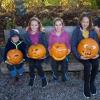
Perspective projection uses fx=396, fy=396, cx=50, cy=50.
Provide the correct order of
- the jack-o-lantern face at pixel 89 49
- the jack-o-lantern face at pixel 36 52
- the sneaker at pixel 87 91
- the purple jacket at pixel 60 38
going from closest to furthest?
the sneaker at pixel 87 91, the jack-o-lantern face at pixel 89 49, the jack-o-lantern face at pixel 36 52, the purple jacket at pixel 60 38

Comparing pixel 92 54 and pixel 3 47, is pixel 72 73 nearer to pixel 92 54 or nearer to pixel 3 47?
pixel 92 54

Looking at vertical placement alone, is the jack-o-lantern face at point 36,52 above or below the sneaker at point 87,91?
above

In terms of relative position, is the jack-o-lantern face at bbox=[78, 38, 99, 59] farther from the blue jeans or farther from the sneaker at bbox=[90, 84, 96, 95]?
the blue jeans

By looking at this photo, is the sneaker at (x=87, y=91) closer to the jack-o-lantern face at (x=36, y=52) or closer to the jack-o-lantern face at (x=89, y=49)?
the jack-o-lantern face at (x=89, y=49)

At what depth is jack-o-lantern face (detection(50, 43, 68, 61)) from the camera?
7.02 m

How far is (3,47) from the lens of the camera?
790 centimetres

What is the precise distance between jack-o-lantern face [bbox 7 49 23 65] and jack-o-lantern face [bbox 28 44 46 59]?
0.64 ft

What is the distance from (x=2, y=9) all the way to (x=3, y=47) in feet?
5.94

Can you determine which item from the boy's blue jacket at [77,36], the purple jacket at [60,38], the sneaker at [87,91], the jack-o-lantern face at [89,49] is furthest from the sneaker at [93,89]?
the purple jacket at [60,38]

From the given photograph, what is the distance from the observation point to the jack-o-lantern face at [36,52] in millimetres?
7074

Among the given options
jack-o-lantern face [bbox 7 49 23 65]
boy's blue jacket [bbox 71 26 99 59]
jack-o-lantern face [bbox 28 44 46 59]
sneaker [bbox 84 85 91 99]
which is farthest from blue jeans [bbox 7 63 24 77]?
sneaker [bbox 84 85 91 99]

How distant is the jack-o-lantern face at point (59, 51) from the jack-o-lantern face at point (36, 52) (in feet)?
0.54

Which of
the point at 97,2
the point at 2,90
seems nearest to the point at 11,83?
the point at 2,90

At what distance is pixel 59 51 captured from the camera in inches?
276
